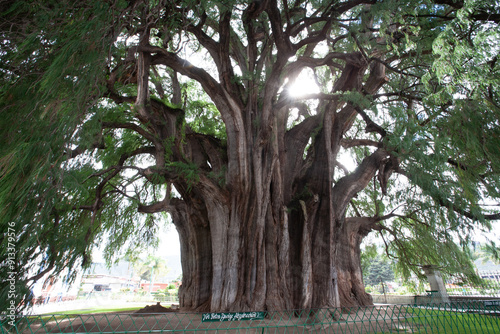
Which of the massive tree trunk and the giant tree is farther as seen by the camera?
the massive tree trunk

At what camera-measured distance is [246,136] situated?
522 centimetres

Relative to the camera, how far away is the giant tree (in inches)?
85.0

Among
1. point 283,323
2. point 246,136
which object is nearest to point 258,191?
point 246,136

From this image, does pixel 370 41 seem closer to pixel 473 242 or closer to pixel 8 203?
pixel 473 242

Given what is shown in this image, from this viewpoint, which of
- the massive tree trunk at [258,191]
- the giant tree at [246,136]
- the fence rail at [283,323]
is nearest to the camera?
the giant tree at [246,136]

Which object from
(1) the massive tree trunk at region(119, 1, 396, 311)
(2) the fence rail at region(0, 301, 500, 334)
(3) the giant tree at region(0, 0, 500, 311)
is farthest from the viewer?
(1) the massive tree trunk at region(119, 1, 396, 311)

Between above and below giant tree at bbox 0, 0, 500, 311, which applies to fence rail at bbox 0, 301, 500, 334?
below

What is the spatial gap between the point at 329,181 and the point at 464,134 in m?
2.81

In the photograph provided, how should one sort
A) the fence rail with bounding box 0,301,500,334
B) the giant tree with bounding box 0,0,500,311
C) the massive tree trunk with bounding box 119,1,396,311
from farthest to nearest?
the massive tree trunk with bounding box 119,1,396,311 < the fence rail with bounding box 0,301,500,334 < the giant tree with bounding box 0,0,500,311

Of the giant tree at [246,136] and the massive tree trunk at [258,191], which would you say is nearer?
the giant tree at [246,136]

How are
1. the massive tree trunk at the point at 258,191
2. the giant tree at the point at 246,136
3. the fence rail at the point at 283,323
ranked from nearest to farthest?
the giant tree at the point at 246,136
the fence rail at the point at 283,323
the massive tree trunk at the point at 258,191

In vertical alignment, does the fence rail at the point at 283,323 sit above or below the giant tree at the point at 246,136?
below

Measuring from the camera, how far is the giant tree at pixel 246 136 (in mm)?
2158

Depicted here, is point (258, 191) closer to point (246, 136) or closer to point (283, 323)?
point (246, 136)
